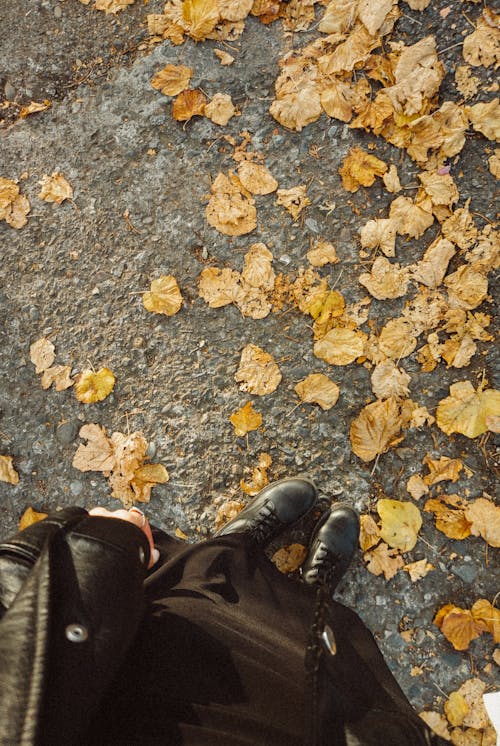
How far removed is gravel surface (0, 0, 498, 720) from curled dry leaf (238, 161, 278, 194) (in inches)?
1.4

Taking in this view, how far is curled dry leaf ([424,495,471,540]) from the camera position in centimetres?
178

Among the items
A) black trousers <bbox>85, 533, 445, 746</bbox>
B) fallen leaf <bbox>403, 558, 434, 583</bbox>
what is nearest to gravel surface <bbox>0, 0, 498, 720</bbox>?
fallen leaf <bbox>403, 558, 434, 583</bbox>

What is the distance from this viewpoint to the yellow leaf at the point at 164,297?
2.02 metres

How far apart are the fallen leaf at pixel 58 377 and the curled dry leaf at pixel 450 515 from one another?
1426mm

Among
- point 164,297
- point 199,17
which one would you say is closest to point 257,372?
point 164,297

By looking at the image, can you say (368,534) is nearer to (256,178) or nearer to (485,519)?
(485,519)

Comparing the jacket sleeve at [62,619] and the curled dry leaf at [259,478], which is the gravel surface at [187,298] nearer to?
the curled dry leaf at [259,478]

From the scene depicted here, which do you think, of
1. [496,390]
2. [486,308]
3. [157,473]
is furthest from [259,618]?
[486,308]

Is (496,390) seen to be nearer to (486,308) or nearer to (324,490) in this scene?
(486,308)

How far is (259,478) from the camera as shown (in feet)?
6.23

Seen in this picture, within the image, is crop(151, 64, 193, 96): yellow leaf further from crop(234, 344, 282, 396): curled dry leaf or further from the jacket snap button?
the jacket snap button

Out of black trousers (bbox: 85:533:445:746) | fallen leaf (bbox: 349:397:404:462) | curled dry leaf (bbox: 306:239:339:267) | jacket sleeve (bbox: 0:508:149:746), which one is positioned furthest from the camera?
curled dry leaf (bbox: 306:239:339:267)

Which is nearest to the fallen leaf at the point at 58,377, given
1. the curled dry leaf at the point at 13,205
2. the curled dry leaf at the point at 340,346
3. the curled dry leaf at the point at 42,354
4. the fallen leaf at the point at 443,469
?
the curled dry leaf at the point at 42,354

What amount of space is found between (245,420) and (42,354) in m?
0.86
